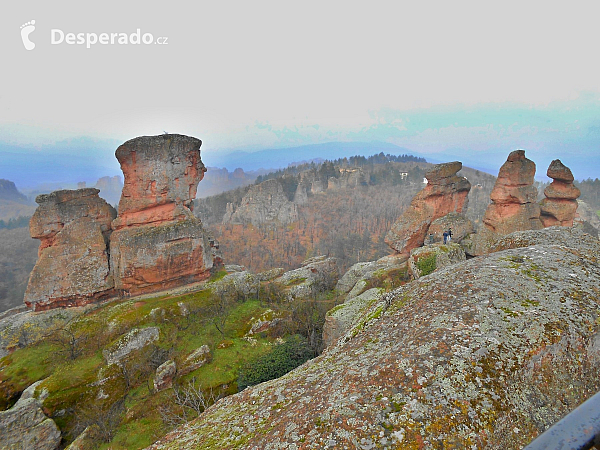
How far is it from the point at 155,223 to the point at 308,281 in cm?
1572

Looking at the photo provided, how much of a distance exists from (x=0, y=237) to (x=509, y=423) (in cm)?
Answer: 11549

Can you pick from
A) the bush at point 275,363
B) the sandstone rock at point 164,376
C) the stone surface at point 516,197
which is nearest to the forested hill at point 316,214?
the stone surface at point 516,197

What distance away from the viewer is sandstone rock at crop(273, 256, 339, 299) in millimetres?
30406

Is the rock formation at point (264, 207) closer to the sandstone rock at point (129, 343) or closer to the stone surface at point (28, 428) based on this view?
the sandstone rock at point (129, 343)

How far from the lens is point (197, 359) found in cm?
1844

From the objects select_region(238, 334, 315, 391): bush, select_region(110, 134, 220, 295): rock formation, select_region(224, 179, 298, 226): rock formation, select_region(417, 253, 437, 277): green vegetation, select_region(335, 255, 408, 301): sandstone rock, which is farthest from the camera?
select_region(224, 179, 298, 226): rock formation

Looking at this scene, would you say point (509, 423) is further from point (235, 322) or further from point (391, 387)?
point (235, 322)

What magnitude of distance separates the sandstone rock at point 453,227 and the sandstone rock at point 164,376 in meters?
22.5

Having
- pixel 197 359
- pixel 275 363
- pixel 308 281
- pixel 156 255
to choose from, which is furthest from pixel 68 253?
pixel 308 281

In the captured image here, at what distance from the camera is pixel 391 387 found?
3375 mm

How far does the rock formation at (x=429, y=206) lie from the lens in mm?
29094

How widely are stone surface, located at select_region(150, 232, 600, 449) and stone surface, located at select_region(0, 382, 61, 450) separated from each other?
52.0 feet

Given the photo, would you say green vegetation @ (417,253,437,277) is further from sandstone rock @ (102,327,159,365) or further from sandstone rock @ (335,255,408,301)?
sandstone rock @ (102,327,159,365)

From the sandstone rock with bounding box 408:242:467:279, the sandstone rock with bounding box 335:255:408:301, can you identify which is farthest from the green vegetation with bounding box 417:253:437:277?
the sandstone rock with bounding box 335:255:408:301
